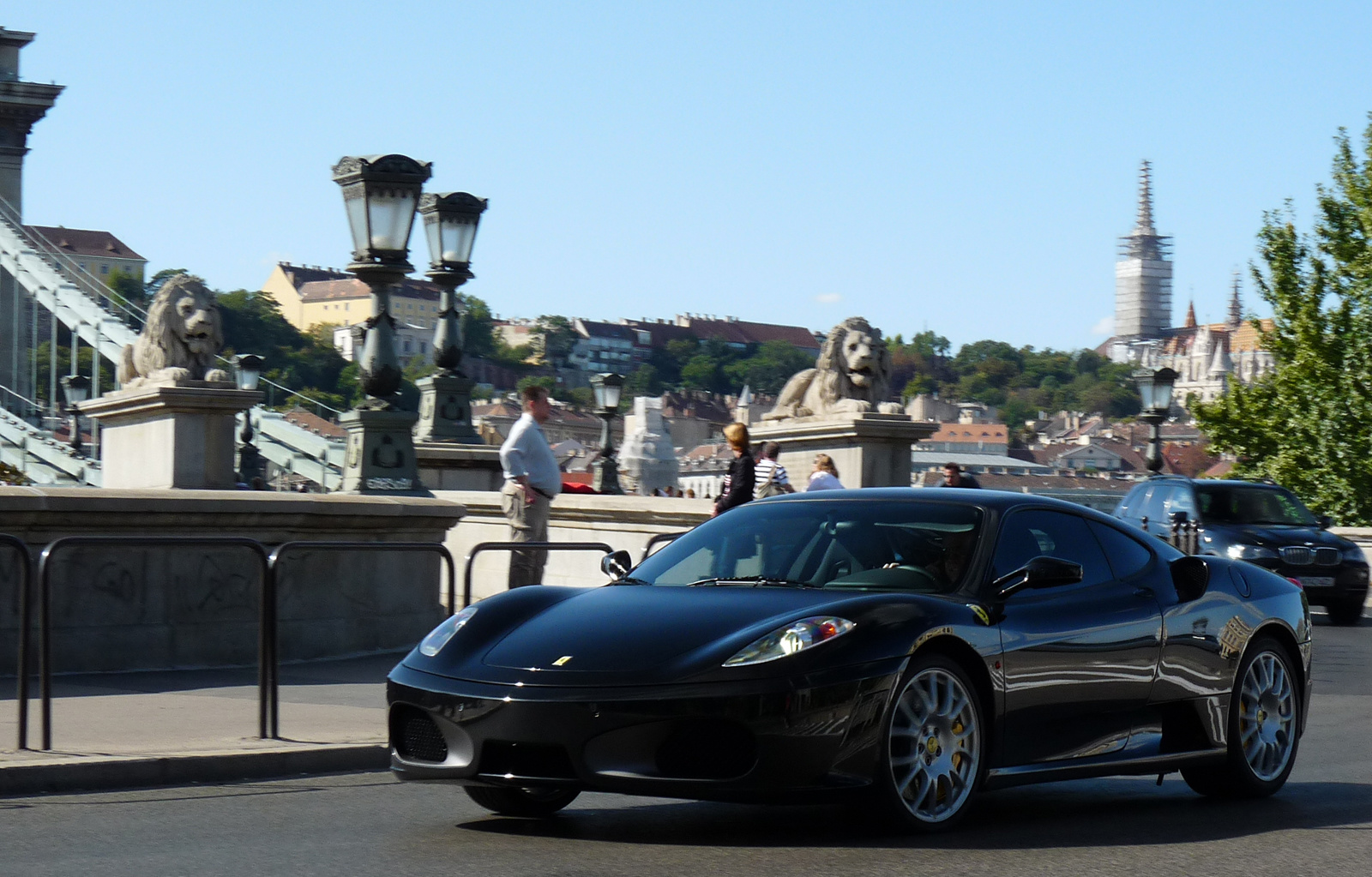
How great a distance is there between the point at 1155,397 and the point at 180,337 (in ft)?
52.4

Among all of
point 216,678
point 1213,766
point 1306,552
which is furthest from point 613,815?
point 1306,552

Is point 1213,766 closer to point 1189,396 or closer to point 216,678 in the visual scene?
point 216,678

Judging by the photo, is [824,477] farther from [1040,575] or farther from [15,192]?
[15,192]

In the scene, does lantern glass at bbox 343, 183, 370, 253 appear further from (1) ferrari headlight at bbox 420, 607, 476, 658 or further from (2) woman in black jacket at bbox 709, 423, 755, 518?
(1) ferrari headlight at bbox 420, 607, 476, 658

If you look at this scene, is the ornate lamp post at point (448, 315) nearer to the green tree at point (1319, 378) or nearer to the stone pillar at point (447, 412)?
the stone pillar at point (447, 412)

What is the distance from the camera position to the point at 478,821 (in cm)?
632

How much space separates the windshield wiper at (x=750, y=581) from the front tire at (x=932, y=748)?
0.59m

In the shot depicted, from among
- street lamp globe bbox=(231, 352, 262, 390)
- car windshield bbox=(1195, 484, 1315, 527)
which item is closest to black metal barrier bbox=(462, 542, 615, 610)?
car windshield bbox=(1195, 484, 1315, 527)

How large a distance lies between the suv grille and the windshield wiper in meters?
13.9

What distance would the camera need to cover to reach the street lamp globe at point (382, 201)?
14125 millimetres

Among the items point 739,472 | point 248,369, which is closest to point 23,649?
point 739,472

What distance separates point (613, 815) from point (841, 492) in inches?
57.2

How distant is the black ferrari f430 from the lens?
18.2 feet

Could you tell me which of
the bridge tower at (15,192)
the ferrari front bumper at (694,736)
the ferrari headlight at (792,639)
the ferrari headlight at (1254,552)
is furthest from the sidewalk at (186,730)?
the bridge tower at (15,192)
